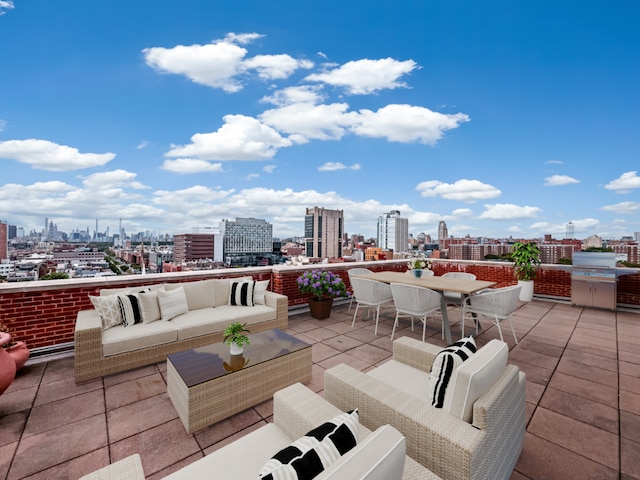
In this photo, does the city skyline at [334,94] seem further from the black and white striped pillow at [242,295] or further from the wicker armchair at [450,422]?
the wicker armchair at [450,422]

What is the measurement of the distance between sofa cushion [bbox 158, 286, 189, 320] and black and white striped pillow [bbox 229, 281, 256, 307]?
2.11ft

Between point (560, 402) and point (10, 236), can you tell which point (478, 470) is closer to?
point (560, 402)

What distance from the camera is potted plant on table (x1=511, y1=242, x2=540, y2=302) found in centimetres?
637

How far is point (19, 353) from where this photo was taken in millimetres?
2906

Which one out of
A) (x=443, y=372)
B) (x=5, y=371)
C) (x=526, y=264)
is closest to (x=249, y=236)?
(x=526, y=264)

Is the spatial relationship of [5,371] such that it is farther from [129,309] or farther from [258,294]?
[258,294]

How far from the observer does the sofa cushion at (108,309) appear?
3.12m

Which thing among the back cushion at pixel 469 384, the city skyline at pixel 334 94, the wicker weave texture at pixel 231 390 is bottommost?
the wicker weave texture at pixel 231 390

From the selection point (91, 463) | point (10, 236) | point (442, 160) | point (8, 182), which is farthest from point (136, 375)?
point (442, 160)

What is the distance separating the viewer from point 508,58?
693 cm

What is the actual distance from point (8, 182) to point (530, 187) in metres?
15.9

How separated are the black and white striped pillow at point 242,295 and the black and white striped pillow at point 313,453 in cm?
327

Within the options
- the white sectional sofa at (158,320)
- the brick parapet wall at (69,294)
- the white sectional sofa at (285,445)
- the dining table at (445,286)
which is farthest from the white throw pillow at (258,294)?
the white sectional sofa at (285,445)

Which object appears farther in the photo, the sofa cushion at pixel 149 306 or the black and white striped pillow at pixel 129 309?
the sofa cushion at pixel 149 306
